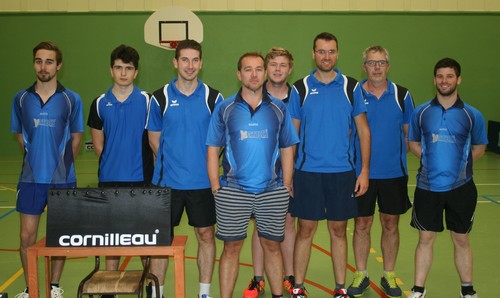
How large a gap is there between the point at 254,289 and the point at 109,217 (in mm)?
1820

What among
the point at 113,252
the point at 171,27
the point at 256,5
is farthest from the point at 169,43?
the point at 113,252

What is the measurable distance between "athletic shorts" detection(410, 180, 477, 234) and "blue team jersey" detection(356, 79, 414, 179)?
0.42m

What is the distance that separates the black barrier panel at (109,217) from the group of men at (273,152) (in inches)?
25.7

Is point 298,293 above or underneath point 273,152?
underneath

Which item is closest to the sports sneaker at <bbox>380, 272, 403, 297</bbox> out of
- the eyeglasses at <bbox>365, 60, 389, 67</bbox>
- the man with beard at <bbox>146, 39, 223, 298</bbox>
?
the man with beard at <bbox>146, 39, 223, 298</bbox>

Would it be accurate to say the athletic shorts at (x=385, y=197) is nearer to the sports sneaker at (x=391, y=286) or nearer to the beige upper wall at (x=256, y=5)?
the sports sneaker at (x=391, y=286)

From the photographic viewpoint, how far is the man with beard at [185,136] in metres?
4.24

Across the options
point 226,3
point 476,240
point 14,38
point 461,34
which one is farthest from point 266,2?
point 476,240

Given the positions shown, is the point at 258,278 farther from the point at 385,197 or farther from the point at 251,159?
the point at 251,159

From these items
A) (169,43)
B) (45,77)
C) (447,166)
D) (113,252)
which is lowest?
(113,252)

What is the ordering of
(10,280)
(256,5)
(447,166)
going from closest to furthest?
(447,166) < (10,280) < (256,5)

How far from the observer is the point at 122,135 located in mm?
4473

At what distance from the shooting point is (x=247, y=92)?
410cm

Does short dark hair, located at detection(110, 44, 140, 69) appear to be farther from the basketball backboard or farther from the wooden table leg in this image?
the basketball backboard
